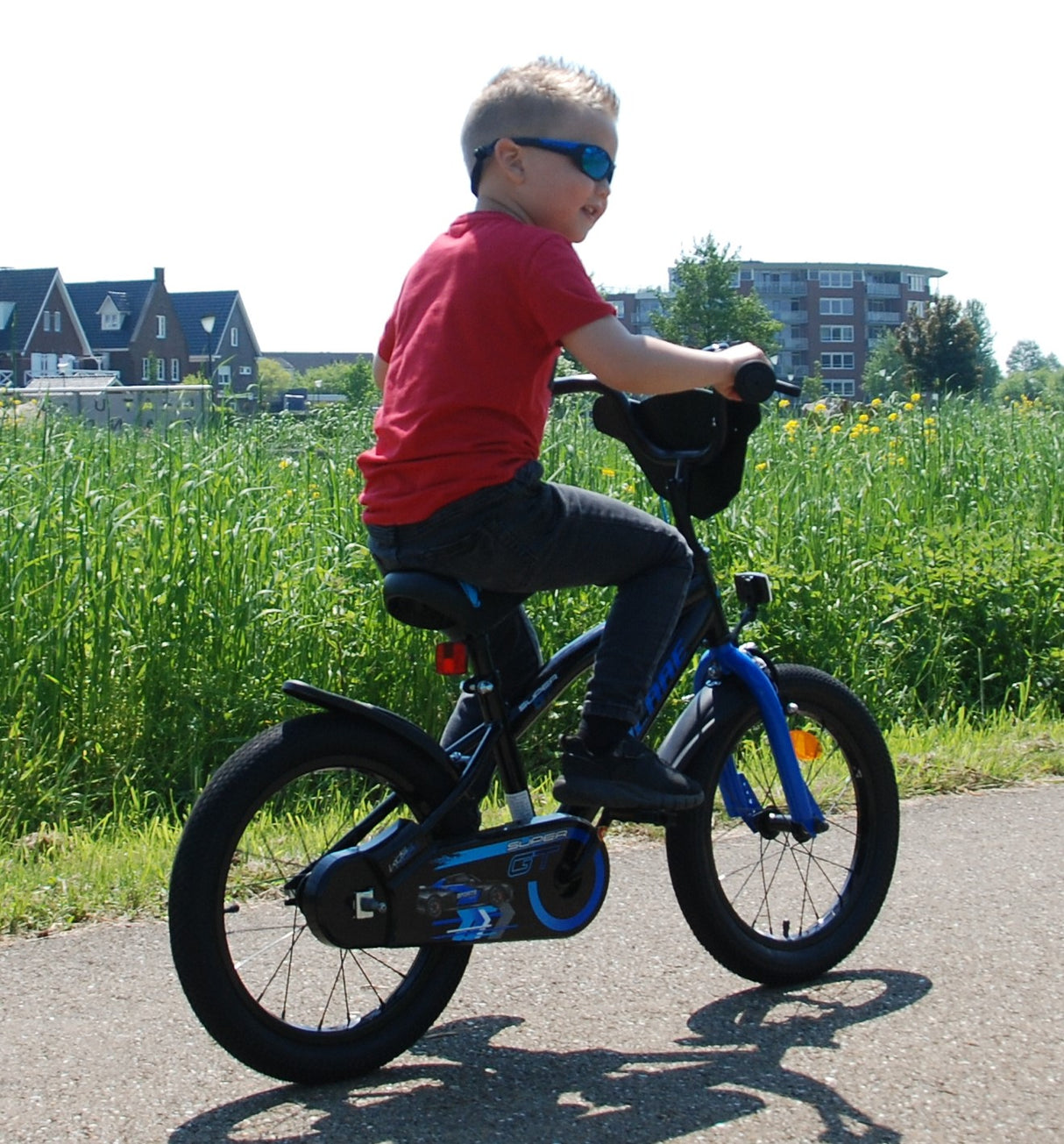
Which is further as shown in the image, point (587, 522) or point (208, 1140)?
point (587, 522)

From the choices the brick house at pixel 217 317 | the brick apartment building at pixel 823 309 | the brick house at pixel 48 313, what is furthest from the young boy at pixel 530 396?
the brick apartment building at pixel 823 309

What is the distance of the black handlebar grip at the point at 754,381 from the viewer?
3.15 meters

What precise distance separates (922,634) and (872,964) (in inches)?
138

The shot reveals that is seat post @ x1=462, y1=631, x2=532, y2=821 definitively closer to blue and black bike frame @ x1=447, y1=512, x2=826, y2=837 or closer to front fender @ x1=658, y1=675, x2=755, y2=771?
blue and black bike frame @ x1=447, y1=512, x2=826, y2=837

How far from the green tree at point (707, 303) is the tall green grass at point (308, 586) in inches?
2255

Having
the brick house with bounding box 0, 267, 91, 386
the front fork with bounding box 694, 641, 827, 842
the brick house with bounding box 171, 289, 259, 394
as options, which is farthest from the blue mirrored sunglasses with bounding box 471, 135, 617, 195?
the brick house with bounding box 171, 289, 259, 394

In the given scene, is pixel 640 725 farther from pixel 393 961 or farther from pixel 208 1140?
pixel 208 1140

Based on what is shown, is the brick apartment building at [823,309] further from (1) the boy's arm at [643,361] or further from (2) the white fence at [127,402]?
(1) the boy's arm at [643,361]

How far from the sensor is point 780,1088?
2969 millimetres

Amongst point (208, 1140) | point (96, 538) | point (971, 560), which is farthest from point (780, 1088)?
point (971, 560)

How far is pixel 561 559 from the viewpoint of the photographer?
10.3 ft

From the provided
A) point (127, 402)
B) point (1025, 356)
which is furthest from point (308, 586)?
point (1025, 356)

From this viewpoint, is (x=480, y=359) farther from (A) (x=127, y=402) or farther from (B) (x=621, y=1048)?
(A) (x=127, y=402)

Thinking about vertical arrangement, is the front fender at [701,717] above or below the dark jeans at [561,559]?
below
